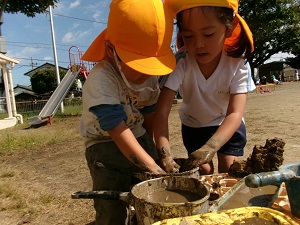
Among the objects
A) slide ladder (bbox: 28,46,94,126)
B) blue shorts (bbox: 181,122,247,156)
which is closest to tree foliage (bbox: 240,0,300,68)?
slide ladder (bbox: 28,46,94,126)

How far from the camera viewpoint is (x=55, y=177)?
4543 millimetres

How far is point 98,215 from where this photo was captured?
1758 mm

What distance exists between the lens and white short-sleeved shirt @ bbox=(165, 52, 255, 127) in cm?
191

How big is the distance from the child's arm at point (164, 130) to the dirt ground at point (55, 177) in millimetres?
1674

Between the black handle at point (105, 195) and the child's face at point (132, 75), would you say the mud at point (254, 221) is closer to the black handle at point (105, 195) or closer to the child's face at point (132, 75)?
the black handle at point (105, 195)

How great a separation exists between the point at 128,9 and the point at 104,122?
505 millimetres

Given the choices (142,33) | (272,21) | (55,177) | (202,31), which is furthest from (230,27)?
(272,21)

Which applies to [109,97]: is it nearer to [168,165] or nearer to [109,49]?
[109,49]

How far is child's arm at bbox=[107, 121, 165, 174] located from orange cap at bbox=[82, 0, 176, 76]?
11.1 inches

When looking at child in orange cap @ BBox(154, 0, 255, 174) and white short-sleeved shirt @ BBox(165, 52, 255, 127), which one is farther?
white short-sleeved shirt @ BBox(165, 52, 255, 127)

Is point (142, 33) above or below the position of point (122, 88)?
above

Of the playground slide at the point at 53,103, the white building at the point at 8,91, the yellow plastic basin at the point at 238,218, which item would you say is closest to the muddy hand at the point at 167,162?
the yellow plastic basin at the point at 238,218

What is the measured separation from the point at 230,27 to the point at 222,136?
59 cm

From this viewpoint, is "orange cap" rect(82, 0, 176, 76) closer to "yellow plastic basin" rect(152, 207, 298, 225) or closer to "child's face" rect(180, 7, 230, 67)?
"child's face" rect(180, 7, 230, 67)
